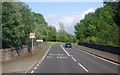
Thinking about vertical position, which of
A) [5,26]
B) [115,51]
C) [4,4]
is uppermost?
[4,4]

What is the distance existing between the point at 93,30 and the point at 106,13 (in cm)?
2095

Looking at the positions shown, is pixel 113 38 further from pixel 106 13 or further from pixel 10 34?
pixel 10 34

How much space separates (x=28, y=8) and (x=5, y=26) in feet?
58.6

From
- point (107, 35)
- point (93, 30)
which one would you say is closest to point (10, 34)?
point (107, 35)

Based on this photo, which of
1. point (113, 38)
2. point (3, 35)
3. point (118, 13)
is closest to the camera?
point (3, 35)

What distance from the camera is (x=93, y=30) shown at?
110 m

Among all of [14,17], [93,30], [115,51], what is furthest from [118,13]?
[93,30]

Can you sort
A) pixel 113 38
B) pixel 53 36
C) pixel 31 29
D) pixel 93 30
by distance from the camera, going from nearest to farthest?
pixel 31 29 < pixel 113 38 < pixel 93 30 < pixel 53 36

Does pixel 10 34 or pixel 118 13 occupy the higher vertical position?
pixel 118 13

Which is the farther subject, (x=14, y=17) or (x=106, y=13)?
(x=106, y=13)

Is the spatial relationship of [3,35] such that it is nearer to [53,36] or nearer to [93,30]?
[93,30]

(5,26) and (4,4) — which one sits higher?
(4,4)

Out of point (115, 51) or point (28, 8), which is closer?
point (115, 51)

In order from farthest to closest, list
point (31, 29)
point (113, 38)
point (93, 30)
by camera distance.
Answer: point (93, 30) → point (113, 38) → point (31, 29)
